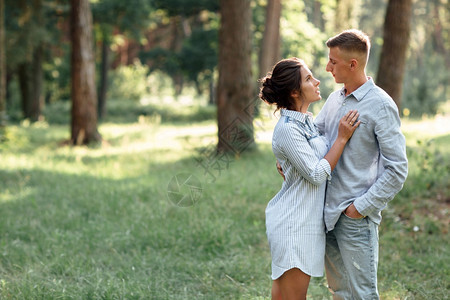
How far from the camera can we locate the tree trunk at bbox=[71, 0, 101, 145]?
14.0 m

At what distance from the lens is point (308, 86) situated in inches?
121

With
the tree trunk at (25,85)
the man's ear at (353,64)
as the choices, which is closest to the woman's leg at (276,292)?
→ the man's ear at (353,64)

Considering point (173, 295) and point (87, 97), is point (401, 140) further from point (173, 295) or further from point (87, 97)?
point (87, 97)

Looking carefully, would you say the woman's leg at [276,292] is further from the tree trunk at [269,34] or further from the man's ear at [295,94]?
the tree trunk at [269,34]

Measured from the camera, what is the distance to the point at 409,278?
4.87 m

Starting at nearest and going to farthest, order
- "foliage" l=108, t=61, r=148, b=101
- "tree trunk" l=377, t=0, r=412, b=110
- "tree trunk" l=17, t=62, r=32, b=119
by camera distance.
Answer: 1. "tree trunk" l=377, t=0, r=412, b=110
2. "tree trunk" l=17, t=62, r=32, b=119
3. "foliage" l=108, t=61, r=148, b=101

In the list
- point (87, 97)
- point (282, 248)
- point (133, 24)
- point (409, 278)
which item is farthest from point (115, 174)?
point (133, 24)

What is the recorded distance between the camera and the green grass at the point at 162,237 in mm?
4656

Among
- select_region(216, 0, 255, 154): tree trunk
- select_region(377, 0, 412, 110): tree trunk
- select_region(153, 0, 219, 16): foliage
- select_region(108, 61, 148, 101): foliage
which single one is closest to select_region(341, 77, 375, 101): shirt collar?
select_region(377, 0, 412, 110): tree trunk

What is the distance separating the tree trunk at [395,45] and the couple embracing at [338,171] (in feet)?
22.9

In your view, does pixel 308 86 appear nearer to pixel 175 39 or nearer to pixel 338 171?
pixel 338 171

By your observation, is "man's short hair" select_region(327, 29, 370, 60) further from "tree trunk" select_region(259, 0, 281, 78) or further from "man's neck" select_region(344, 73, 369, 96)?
"tree trunk" select_region(259, 0, 281, 78)

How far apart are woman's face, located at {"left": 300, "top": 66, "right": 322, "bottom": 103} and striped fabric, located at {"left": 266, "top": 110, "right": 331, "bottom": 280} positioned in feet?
0.40

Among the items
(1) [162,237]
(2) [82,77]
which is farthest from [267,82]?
(2) [82,77]
